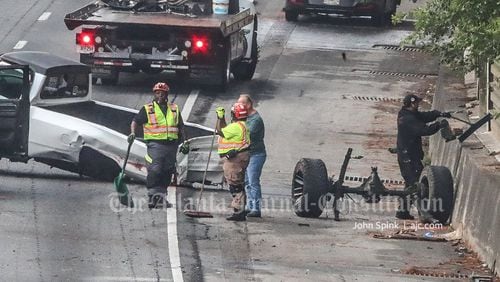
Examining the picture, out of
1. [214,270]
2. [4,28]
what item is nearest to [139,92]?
[4,28]

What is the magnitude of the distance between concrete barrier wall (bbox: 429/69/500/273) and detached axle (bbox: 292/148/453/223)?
23 cm

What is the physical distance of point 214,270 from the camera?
1512cm

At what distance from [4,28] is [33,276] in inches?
742

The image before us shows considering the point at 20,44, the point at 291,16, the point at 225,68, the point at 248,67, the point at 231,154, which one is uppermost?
the point at 231,154

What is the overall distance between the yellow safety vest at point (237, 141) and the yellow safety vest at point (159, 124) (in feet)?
2.08

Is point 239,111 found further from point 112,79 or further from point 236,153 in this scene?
point 112,79

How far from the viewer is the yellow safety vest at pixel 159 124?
18.3 meters

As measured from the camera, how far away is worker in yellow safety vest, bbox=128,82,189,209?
60.1 feet

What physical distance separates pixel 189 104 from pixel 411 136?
26.8ft

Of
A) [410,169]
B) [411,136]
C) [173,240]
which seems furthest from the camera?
[410,169]

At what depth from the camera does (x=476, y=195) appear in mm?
17141

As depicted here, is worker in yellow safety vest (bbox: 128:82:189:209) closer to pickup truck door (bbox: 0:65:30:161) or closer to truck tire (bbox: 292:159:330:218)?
truck tire (bbox: 292:159:330:218)

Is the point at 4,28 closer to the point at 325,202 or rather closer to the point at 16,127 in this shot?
the point at 16,127

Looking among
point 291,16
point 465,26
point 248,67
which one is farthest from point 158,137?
point 291,16
